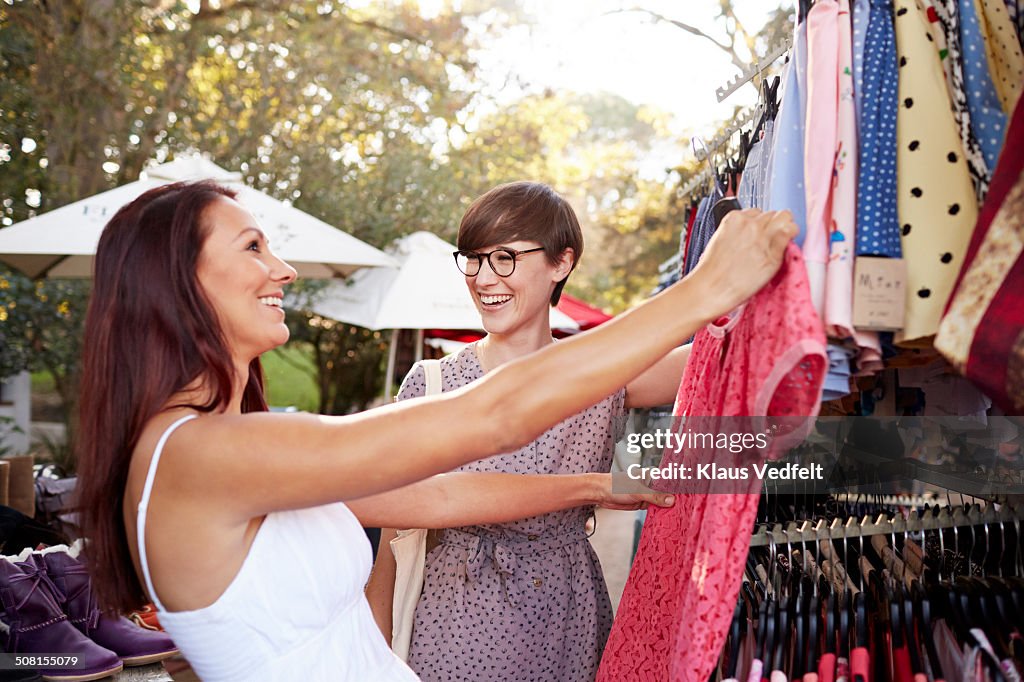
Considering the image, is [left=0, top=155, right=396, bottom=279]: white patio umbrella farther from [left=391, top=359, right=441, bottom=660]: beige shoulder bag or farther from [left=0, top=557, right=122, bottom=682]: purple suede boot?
[left=391, top=359, right=441, bottom=660]: beige shoulder bag

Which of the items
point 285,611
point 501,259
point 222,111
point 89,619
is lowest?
point 89,619

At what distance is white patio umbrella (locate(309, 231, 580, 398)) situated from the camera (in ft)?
21.6

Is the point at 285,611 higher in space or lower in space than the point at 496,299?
lower

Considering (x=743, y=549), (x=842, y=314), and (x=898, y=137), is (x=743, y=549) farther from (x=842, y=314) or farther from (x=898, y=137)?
(x=898, y=137)

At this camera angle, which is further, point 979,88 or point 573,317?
point 573,317

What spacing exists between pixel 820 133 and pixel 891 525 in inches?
33.7

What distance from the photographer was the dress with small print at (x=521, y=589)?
2.07m

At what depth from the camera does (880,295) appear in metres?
1.40

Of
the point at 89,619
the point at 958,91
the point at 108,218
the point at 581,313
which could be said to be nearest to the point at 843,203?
the point at 958,91

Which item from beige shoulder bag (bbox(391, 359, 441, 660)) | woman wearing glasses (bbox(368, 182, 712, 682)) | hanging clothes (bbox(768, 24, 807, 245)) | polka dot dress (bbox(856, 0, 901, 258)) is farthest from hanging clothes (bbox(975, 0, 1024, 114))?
beige shoulder bag (bbox(391, 359, 441, 660))

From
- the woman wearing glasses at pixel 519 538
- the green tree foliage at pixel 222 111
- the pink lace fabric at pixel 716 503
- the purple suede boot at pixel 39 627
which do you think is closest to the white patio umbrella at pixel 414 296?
the green tree foliage at pixel 222 111

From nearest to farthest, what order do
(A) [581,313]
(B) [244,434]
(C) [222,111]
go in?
(B) [244,434] → (A) [581,313] → (C) [222,111]

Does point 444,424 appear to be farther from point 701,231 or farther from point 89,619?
point 89,619

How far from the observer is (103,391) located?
1.47 metres
